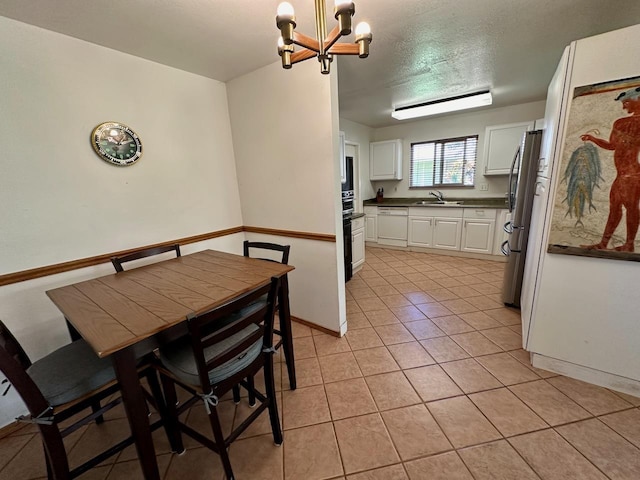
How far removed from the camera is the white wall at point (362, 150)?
4513 millimetres

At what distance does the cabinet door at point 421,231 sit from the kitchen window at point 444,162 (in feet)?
2.72

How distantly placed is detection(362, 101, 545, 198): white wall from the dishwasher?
64 centimetres

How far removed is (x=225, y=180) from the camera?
2701 millimetres

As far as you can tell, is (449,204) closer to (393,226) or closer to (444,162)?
(444,162)

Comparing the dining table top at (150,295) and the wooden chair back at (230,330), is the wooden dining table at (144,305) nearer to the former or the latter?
the dining table top at (150,295)

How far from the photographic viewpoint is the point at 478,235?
402 centimetres

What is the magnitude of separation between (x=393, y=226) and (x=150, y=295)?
413 centimetres

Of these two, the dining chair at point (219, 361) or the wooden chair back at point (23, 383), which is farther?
the dining chair at point (219, 361)

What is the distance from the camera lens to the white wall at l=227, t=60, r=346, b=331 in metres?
2.05

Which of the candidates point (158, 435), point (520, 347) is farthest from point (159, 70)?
point (520, 347)

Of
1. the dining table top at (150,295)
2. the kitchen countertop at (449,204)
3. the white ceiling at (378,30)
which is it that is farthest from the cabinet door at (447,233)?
the dining table top at (150,295)

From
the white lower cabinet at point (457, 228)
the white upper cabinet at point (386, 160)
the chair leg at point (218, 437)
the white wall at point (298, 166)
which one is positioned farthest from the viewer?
the white upper cabinet at point (386, 160)

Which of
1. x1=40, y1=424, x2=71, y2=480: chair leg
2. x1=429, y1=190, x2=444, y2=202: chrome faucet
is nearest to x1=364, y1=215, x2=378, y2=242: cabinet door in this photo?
x1=429, y1=190, x2=444, y2=202: chrome faucet

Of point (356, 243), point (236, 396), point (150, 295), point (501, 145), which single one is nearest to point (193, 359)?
point (150, 295)
